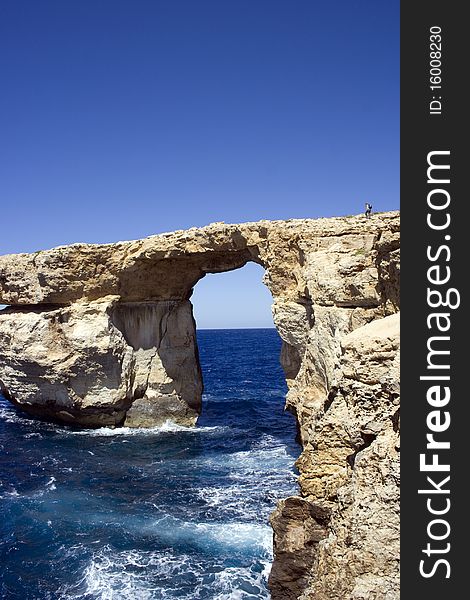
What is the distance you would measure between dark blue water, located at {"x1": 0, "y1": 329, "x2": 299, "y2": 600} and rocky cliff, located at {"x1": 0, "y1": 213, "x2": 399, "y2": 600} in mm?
3032

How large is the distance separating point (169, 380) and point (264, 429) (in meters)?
6.98

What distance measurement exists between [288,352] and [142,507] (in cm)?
1032

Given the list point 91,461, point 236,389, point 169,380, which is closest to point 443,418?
point 91,461

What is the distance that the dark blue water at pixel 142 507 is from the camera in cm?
1463

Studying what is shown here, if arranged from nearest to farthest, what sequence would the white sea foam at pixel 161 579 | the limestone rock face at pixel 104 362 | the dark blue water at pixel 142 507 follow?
the white sea foam at pixel 161 579
the dark blue water at pixel 142 507
the limestone rock face at pixel 104 362

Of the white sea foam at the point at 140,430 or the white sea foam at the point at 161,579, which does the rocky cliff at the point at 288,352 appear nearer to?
the white sea foam at the point at 140,430

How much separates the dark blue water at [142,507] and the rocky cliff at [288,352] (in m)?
3.03

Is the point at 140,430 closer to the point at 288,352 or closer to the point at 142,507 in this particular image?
the point at 288,352

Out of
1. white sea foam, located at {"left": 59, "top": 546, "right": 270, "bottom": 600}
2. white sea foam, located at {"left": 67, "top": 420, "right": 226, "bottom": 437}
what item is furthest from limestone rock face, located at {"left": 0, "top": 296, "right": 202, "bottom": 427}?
white sea foam, located at {"left": 59, "top": 546, "right": 270, "bottom": 600}

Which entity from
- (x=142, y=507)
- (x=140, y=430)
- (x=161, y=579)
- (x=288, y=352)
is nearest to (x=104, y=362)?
(x=140, y=430)

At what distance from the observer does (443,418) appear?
15.8 ft

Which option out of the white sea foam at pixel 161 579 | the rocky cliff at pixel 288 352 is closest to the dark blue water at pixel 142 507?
the white sea foam at pixel 161 579

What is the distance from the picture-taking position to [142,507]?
782 inches

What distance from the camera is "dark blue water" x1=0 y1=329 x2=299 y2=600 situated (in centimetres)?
1463
